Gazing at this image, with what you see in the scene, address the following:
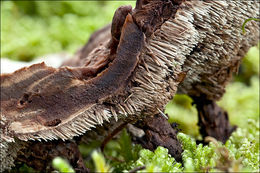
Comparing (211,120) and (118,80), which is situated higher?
(118,80)

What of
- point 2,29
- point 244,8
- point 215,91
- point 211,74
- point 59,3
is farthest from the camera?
point 59,3

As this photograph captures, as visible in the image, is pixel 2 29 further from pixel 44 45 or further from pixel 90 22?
pixel 90 22

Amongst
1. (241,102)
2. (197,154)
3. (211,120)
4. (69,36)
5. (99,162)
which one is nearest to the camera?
(99,162)

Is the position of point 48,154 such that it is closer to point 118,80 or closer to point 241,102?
point 118,80

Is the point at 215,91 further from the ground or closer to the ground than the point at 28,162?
further from the ground

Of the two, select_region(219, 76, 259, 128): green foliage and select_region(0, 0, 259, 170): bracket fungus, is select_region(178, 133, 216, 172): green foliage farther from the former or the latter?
select_region(219, 76, 259, 128): green foliage

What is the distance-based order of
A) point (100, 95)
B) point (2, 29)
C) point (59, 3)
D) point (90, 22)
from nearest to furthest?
point (100, 95) → point (2, 29) → point (90, 22) → point (59, 3)

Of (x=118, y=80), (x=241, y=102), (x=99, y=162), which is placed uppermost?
(x=118, y=80)

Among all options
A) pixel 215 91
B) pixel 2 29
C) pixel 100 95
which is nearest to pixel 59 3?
pixel 2 29

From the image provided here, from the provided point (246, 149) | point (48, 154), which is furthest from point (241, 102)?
point (48, 154)
